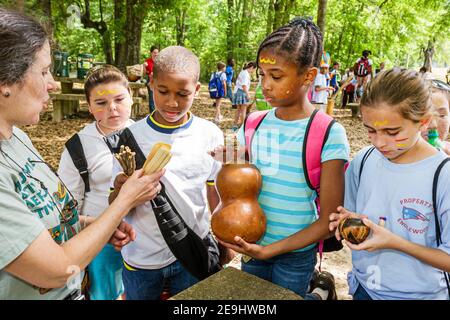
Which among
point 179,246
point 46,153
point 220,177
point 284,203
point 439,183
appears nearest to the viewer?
point 439,183

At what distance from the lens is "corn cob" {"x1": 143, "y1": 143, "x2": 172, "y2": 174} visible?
1572 mm

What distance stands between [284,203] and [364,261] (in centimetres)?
45

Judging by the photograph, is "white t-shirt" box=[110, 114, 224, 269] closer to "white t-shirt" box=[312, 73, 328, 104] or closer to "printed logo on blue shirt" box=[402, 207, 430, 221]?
"printed logo on blue shirt" box=[402, 207, 430, 221]

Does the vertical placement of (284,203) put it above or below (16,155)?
below

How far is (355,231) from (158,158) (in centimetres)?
88

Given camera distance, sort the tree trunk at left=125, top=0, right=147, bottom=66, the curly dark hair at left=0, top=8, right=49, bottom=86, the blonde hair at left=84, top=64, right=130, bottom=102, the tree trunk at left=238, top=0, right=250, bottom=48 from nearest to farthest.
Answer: the curly dark hair at left=0, top=8, right=49, bottom=86
the blonde hair at left=84, top=64, right=130, bottom=102
the tree trunk at left=125, top=0, right=147, bottom=66
the tree trunk at left=238, top=0, right=250, bottom=48

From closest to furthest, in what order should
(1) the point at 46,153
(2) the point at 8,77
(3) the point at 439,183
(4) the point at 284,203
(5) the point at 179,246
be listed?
(2) the point at 8,77
(3) the point at 439,183
(4) the point at 284,203
(5) the point at 179,246
(1) the point at 46,153

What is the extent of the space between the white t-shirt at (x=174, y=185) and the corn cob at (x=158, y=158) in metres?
0.31

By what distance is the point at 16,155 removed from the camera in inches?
52.7

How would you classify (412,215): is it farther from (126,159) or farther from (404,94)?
(126,159)

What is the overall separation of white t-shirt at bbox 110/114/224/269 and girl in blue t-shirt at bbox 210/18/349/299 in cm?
33

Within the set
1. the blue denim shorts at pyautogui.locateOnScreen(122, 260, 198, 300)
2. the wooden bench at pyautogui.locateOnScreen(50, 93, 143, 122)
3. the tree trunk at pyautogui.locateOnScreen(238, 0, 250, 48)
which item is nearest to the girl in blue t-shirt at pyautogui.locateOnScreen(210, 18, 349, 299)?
the blue denim shorts at pyautogui.locateOnScreen(122, 260, 198, 300)

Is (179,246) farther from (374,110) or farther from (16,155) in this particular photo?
(374,110)
